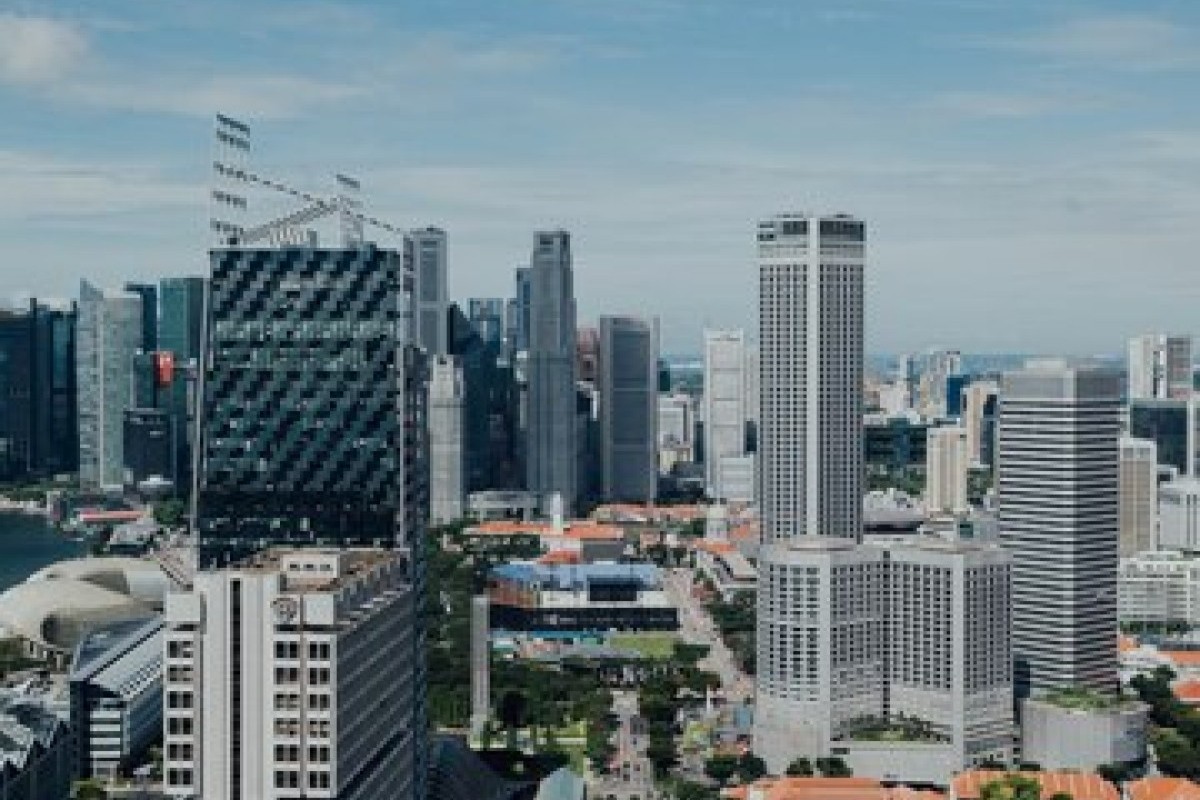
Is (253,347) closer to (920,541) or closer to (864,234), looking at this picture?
(920,541)

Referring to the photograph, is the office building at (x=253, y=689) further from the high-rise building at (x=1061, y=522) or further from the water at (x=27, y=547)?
the water at (x=27, y=547)

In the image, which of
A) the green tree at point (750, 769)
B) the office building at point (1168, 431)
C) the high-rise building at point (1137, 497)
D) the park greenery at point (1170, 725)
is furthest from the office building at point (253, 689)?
the office building at point (1168, 431)

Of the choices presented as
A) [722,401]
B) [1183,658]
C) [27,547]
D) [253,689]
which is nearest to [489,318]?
[722,401]

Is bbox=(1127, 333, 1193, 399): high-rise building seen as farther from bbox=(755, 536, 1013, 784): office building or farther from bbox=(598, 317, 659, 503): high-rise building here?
bbox=(755, 536, 1013, 784): office building

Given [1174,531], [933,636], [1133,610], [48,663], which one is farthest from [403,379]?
[1174,531]

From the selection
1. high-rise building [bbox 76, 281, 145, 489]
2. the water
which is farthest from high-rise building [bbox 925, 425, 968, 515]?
high-rise building [bbox 76, 281, 145, 489]

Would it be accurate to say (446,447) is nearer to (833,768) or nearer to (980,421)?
(980,421)
